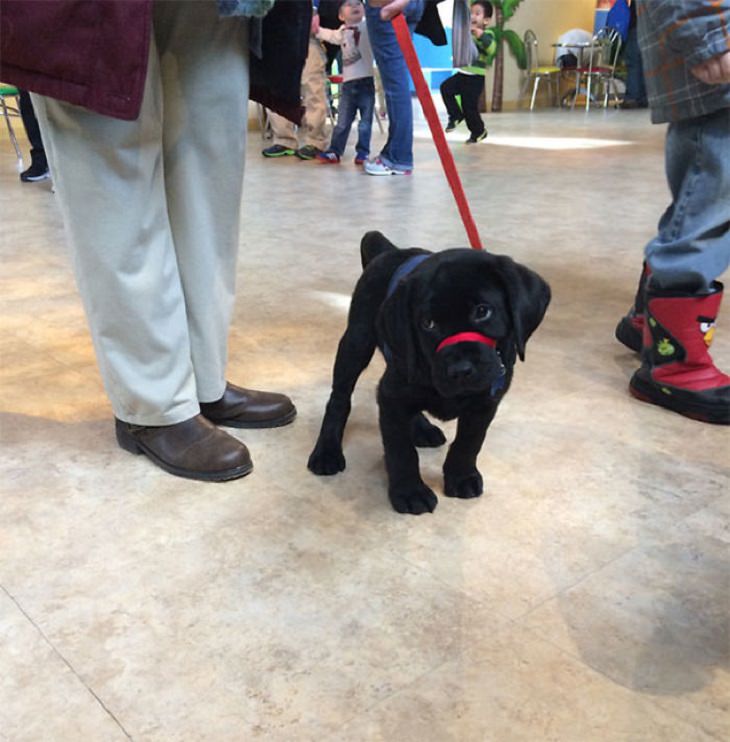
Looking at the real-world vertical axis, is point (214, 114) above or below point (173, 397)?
above

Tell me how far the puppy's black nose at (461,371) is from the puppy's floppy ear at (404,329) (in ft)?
0.28

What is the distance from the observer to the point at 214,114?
137cm

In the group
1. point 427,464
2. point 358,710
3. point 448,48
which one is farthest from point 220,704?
point 448,48

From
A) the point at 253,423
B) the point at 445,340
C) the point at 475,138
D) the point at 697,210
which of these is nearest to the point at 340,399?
the point at 253,423

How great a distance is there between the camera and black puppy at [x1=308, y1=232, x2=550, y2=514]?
1.17 m

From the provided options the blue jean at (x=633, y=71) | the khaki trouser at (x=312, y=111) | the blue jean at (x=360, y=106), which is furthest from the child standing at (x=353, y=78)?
the blue jean at (x=633, y=71)

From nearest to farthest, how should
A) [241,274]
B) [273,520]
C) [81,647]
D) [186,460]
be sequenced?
[81,647], [273,520], [186,460], [241,274]

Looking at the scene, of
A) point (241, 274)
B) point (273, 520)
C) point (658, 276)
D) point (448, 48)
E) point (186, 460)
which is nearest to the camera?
point (273, 520)

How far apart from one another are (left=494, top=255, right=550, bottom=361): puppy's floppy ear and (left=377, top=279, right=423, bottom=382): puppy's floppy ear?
0.13 metres

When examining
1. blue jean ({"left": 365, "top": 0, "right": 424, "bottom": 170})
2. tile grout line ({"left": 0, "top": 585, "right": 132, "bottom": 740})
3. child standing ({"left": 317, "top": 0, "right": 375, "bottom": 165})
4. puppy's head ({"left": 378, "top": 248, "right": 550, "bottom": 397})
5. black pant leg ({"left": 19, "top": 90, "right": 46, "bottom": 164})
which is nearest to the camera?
tile grout line ({"left": 0, "top": 585, "right": 132, "bottom": 740})

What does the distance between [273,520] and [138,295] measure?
0.40m

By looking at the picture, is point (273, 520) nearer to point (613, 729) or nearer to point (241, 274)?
point (613, 729)

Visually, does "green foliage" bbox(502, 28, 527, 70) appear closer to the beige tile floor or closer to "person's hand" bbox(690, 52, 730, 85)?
the beige tile floor

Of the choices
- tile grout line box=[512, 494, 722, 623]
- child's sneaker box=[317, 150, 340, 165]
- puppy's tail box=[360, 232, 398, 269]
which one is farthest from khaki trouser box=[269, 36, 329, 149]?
tile grout line box=[512, 494, 722, 623]
